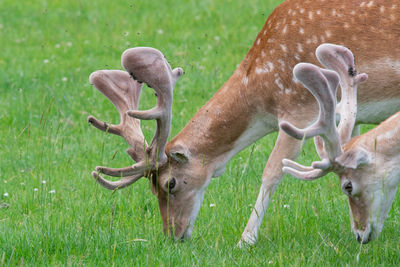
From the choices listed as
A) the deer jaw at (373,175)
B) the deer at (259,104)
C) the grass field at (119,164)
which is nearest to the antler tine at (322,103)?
the deer jaw at (373,175)

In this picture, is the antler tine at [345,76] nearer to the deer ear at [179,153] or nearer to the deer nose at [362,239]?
the deer nose at [362,239]

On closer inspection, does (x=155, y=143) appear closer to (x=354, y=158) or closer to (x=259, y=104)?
(x=259, y=104)

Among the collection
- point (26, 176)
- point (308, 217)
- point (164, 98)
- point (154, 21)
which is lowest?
point (154, 21)

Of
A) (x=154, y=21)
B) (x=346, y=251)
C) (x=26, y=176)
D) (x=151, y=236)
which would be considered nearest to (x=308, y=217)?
(x=346, y=251)

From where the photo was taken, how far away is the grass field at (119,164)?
478cm

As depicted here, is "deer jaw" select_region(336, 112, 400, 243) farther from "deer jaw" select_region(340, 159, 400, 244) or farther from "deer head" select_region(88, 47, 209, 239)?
"deer head" select_region(88, 47, 209, 239)

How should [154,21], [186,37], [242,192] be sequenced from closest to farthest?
[242,192] < [186,37] < [154,21]

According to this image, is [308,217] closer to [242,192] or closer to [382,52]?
[242,192]

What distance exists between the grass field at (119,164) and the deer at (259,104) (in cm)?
20

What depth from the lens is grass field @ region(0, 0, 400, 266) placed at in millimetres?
4781

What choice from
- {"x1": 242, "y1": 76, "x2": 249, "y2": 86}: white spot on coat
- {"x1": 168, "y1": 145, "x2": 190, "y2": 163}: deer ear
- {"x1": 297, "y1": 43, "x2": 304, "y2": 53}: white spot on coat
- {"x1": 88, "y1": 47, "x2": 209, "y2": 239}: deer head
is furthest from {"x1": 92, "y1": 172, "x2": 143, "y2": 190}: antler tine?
{"x1": 297, "y1": 43, "x2": 304, "y2": 53}: white spot on coat

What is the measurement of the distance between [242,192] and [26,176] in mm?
1943

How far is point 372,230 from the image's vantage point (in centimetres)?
460

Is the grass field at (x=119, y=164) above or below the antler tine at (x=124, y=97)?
below
